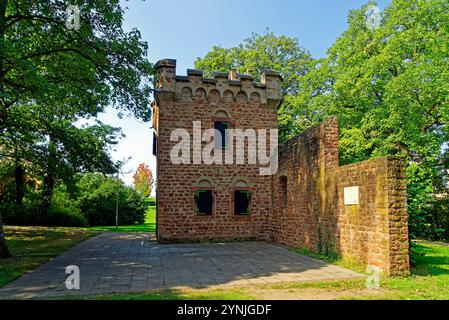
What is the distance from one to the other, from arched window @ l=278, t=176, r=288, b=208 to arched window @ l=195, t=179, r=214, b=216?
306cm

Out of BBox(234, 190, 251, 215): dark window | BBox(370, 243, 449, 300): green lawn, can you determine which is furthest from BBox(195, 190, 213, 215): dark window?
BBox(370, 243, 449, 300): green lawn

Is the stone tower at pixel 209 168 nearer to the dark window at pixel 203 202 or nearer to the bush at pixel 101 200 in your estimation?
the dark window at pixel 203 202

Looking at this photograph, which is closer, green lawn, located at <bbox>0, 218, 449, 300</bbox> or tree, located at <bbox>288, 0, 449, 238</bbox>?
green lawn, located at <bbox>0, 218, 449, 300</bbox>

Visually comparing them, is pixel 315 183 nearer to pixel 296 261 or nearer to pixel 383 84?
pixel 296 261

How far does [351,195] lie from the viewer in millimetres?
8992

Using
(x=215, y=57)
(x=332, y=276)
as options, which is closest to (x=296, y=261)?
(x=332, y=276)

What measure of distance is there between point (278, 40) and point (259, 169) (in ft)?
51.8

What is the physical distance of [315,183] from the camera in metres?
11.2

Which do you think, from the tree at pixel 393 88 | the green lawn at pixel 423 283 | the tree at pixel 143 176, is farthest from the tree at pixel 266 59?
the tree at pixel 143 176

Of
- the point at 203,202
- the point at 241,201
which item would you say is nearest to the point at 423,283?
the point at 241,201

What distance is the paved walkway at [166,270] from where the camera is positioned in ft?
21.7

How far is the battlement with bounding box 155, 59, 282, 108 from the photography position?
592 inches

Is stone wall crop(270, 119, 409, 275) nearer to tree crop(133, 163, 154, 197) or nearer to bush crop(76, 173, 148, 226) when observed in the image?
bush crop(76, 173, 148, 226)

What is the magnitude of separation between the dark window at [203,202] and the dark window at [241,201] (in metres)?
1.19
